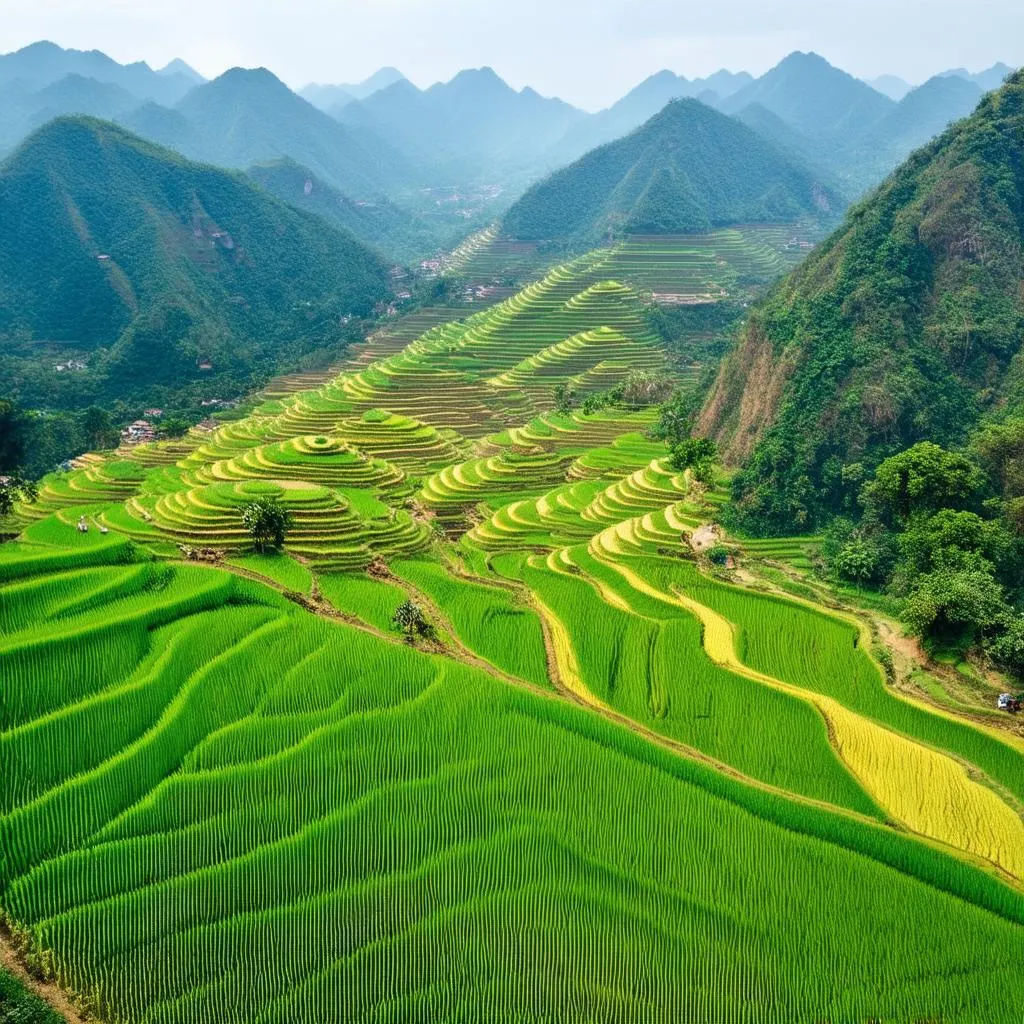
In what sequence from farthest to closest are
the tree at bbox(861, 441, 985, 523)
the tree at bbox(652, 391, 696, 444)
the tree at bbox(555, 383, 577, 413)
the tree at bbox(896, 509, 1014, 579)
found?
the tree at bbox(555, 383, 577, 413) < the tree at bbox(652, 391, 696, 444) < the tree at bbox(861, 441, 985, 523) < the tree at bbox(896, 509, 1014, 579)

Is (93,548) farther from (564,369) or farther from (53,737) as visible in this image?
(564,369)

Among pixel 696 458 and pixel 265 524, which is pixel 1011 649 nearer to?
pixel 696 458

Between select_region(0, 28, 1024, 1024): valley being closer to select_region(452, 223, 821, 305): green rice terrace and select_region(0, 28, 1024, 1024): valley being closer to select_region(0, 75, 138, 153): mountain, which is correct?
select_region(452, 223, 821, 305): green rice terrace

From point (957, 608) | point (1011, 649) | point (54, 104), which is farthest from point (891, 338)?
point (54, 104)

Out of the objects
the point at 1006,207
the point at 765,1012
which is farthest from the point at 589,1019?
the point at 1006,207

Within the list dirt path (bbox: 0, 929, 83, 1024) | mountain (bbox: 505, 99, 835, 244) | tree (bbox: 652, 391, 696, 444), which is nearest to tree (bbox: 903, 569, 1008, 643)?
dirt path (bbox: 0, 929, 83, 1024)

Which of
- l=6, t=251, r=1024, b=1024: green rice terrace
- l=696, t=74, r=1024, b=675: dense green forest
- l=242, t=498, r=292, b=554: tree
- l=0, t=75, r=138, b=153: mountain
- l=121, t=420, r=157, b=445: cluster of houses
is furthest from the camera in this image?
l=0, t=75, r=138, b=153: mountain
